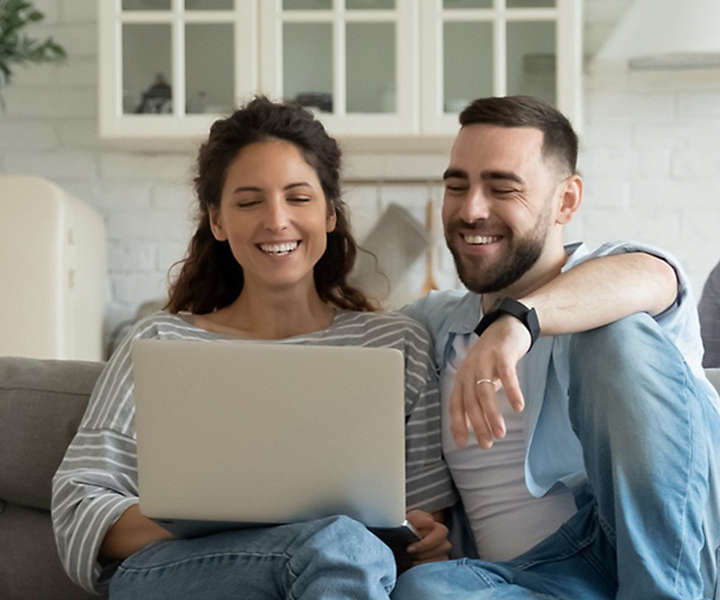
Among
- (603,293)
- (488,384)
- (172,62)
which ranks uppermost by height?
(172,62)

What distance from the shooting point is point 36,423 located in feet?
5.97

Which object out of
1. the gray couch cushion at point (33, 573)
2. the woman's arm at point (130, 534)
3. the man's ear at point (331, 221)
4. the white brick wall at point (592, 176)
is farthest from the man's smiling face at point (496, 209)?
the white brick wall at point (592, 176)

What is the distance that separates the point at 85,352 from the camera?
319 cm

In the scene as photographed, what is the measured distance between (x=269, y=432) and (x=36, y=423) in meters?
0.64

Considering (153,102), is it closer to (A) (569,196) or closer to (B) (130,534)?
(A) (569,196)

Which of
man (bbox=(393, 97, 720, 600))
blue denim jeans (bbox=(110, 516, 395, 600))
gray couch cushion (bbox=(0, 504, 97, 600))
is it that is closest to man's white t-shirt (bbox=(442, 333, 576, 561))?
man (bbox=(393, 97, 720, 600))

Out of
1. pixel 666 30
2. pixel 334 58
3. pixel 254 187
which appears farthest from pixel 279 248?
pixel 666 30

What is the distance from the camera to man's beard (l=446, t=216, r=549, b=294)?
1777 mm

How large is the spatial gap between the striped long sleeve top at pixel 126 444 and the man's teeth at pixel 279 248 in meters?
0.14

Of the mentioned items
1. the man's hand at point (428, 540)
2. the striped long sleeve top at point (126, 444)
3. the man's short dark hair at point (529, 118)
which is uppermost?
the man's short dark hair at point (529, 118)

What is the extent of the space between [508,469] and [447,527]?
0.53 feet

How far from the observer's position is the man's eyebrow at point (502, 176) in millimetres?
1783

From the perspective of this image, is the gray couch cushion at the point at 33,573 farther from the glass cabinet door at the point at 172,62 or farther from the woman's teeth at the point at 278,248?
the glass cabinet door at the point at 172,62

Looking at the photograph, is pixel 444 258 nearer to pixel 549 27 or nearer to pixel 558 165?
pixel 549 27
